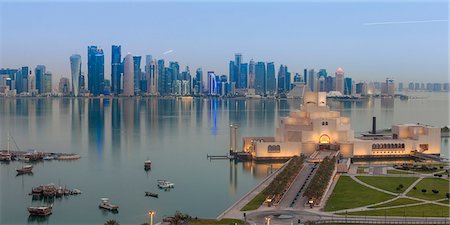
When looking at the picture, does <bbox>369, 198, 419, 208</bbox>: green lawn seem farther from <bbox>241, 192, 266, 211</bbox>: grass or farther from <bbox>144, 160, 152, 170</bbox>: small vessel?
<bbox>144, 160, 152, 170</bbox>: small vessel

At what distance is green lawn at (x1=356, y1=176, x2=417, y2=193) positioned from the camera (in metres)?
10.2

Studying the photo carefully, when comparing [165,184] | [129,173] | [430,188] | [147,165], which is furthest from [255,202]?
[147,165]

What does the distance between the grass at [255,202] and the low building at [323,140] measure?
525 centimetres

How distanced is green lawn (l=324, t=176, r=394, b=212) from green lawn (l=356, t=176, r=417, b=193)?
31 cm

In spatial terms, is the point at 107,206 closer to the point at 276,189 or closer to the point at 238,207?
the point at 238,207

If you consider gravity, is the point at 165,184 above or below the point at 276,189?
below

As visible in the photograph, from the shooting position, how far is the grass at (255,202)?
870cm

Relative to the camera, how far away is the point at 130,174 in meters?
13.1

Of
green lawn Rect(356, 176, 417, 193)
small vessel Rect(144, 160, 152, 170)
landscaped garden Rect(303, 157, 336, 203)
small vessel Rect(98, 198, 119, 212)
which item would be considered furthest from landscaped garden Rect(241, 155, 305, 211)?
small vessel Rect(144, 160, 152, 170)

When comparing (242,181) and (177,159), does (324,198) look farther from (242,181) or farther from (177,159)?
(177,159)

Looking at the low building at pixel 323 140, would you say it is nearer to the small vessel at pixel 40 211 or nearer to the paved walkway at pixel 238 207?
the paved walkway at pixel 238 207

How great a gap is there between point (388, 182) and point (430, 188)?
878 millimetres

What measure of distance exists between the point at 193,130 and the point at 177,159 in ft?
26.9

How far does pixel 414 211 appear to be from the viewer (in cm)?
830
